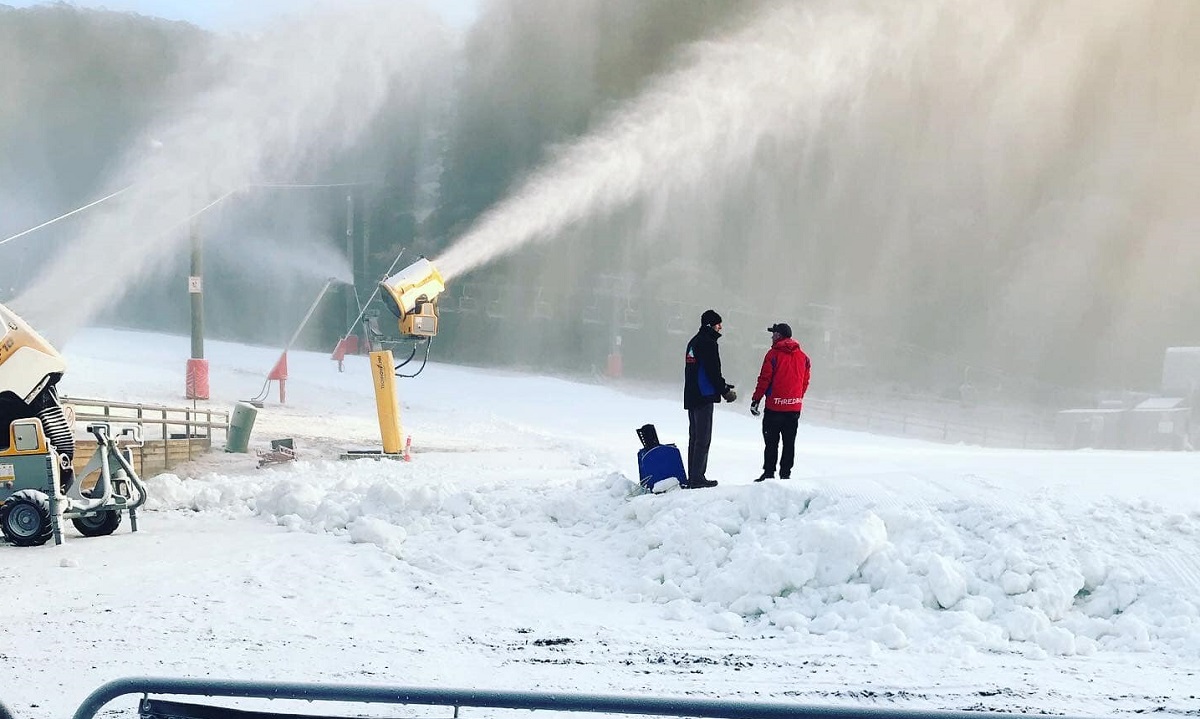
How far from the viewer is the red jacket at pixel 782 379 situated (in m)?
8.62

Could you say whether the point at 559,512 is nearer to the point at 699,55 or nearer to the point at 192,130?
the point at 192,130

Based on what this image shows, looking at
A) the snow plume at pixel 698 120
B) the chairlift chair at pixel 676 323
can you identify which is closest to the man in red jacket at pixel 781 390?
the snow plume at pixel 698 120

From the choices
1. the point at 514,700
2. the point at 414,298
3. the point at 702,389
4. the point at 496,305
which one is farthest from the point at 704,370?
the point at 496,305

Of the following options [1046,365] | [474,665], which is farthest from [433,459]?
[1046,365]

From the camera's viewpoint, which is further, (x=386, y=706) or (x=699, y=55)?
(x=699, y=55)

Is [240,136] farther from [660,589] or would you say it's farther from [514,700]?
[514,700]

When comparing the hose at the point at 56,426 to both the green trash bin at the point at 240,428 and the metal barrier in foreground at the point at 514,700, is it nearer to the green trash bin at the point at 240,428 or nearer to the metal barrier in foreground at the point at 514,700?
the green trash bin at the point at 240,428

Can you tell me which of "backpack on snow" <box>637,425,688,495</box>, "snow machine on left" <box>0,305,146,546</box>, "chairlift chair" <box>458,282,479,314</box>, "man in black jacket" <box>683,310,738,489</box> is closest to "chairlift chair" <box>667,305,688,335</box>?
"chairlift chair" <box>458,282,479,314</box>

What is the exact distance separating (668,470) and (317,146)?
21.7 m

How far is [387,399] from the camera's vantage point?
12.0m

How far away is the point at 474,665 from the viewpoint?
506cm

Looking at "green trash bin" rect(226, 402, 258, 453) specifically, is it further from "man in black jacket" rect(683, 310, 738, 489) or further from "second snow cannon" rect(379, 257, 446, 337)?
"man in black jacket" rect(683, 310, 738, 489)

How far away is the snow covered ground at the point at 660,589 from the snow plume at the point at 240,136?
5826 millimetres

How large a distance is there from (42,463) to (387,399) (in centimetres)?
459
